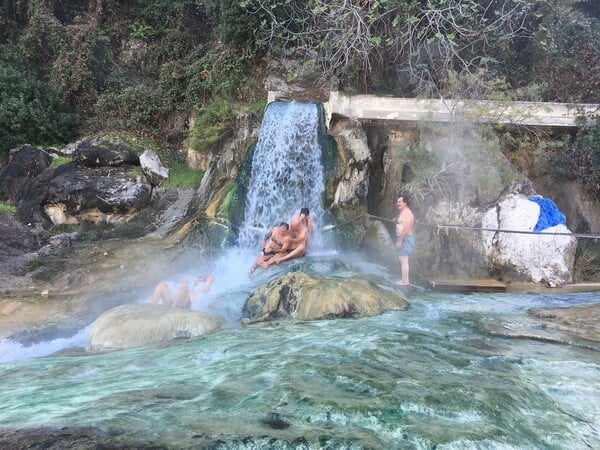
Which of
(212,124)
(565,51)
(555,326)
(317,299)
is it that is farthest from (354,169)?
(565,51)

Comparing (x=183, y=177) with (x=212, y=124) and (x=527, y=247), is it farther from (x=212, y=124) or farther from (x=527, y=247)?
(x=527, y=247)

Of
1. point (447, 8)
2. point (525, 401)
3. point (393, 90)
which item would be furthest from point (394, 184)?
point (525, 401)

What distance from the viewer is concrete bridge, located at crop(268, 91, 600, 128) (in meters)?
11.1

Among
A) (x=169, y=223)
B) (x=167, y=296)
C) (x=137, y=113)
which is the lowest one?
(x=167, y=296)

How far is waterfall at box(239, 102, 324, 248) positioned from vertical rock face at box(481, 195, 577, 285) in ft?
12.5

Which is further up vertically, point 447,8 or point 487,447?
point 447,8

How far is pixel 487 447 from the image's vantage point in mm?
3553

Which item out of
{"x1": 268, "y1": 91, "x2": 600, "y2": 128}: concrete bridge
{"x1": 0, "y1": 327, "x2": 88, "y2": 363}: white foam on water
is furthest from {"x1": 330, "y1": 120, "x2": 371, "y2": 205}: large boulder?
{"x1": 0, "y1": 327, "x2": 88, "y2": 363}: white foam on water

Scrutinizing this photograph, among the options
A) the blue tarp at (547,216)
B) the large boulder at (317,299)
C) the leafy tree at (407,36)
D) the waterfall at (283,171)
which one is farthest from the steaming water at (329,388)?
the leafy tree at (407,36)

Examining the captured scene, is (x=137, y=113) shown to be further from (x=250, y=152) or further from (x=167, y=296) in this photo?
(x=167, y=296)

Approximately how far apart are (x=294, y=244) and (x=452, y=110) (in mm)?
4852

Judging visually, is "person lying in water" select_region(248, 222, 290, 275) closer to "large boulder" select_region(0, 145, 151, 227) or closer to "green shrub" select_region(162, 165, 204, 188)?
"green shrub" select_region(162, 165, 204, 188)

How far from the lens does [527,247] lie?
10.1 m

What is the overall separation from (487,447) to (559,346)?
113 inches
